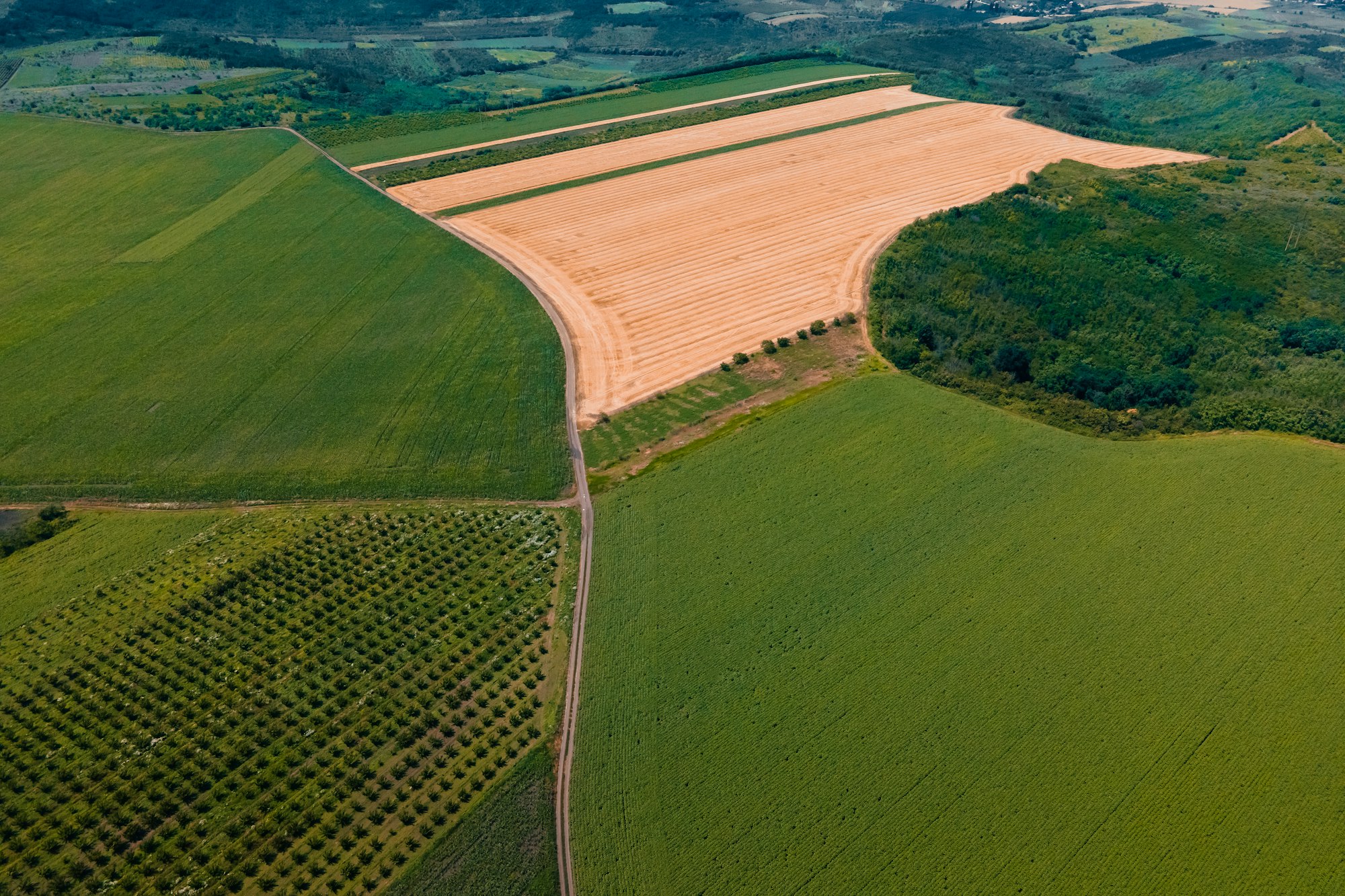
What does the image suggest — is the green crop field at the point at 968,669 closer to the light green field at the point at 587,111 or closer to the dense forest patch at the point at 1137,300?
the dense forest patch at the point at 1137,300

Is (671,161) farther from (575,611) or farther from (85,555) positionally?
(85,555)

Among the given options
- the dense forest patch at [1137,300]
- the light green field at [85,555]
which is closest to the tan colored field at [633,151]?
the dense forest patch at [1137,300]

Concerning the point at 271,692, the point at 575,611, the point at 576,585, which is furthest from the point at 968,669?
the point at 271,692

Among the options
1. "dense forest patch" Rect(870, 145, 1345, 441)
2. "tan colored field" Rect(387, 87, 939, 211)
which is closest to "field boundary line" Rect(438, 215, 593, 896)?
"tan colored field" Rect(387, 87, 939, 211)

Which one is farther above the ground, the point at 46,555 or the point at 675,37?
the point at 675,37

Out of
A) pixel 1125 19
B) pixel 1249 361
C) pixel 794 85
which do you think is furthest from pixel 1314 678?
pixel 1125 19

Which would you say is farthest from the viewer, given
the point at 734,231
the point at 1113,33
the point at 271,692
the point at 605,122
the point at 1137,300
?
the point at 1113,33

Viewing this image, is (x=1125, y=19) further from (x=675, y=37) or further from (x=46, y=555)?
(x=46, y=555)

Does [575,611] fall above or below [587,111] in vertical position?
below
